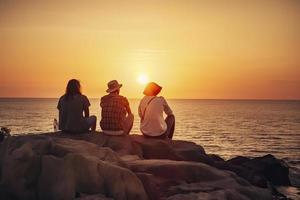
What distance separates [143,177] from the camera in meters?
11.7

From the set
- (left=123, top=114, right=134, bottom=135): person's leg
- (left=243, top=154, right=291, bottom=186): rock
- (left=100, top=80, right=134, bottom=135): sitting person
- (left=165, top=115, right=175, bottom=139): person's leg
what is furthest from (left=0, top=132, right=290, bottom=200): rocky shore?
(left=243, top=154, right=291, bottom=186): rock

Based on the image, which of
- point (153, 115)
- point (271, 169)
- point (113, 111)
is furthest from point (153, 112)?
point (271, 169)

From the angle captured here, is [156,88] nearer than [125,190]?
No

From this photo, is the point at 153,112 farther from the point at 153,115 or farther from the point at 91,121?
the point at 91,121

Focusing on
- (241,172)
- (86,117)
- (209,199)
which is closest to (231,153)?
(241,172)

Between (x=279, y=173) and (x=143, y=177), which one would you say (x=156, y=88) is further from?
(x=279, y=173)

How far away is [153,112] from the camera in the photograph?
16031 millimetres

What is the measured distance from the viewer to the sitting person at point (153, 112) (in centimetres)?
1603

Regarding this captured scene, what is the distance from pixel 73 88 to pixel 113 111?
Answer: 167cm

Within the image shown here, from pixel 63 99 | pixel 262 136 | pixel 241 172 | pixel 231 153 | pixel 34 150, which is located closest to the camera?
pixel 34 150

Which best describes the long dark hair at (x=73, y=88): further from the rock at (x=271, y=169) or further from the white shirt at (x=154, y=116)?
the rock at (x=271, y=169)

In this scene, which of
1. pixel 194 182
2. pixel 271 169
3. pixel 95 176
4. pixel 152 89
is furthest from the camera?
pixel 271 169

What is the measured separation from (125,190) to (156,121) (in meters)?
5.25

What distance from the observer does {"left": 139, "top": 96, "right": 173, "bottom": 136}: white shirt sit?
1602 centimetres
